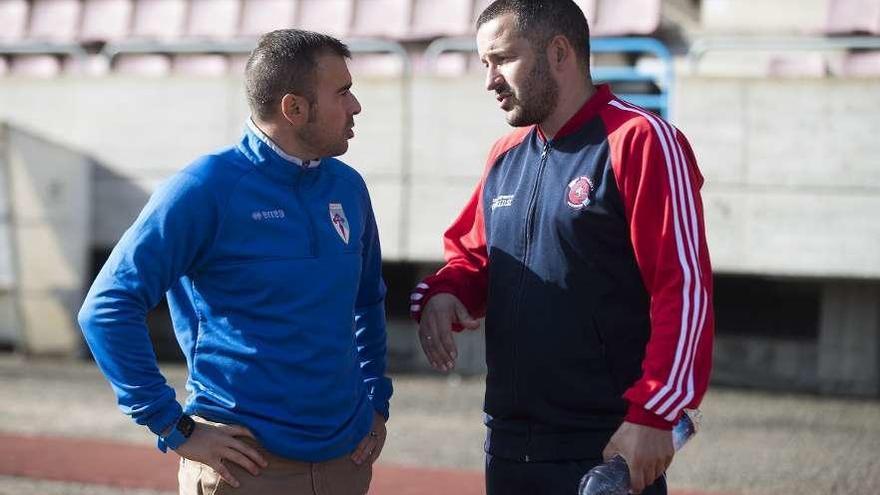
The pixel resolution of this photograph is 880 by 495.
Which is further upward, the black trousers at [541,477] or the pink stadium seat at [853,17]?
the pink stadium seat at [853,17]

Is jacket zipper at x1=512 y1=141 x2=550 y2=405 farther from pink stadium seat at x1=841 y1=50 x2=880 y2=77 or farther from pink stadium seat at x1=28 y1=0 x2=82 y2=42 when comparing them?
pink stadium seat at x1=28 y1=0 x2=82 y2=42

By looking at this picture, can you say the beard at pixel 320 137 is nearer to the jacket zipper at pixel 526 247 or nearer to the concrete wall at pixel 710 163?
the jacket zipper at pixel 526 247

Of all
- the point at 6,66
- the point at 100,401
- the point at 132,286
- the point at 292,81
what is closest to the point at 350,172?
the point at 292,81

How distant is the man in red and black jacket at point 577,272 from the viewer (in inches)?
116

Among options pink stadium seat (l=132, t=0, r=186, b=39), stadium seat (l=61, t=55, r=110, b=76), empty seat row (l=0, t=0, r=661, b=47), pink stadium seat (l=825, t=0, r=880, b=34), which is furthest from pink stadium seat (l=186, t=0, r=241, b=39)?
pink stadium seat (l=825, t=0, r=880, b=34)

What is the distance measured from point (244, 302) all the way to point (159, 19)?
388 inches

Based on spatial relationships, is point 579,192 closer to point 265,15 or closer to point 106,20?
point 265,15

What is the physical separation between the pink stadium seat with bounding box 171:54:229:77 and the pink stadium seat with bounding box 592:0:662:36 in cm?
349

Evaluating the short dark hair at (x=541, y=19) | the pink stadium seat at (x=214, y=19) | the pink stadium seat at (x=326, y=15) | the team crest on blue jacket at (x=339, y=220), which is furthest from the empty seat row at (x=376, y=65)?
the team crest on blue jacket at (x=339, y=220)

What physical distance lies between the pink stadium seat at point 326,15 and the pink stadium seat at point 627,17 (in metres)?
2.33

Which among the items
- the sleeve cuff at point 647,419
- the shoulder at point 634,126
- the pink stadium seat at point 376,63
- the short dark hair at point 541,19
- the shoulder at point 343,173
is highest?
the short dark hair at point 541,19

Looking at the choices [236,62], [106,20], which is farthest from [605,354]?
[106,20]

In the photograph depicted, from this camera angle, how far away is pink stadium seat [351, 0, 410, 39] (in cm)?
1154

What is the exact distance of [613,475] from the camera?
2865mm
